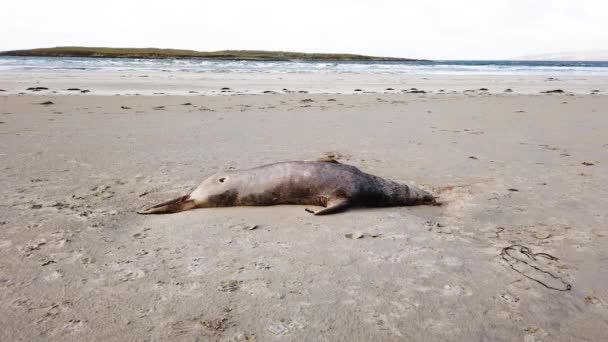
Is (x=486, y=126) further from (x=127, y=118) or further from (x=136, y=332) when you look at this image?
(x=136, y=332)

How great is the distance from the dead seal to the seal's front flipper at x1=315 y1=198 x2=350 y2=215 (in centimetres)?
1

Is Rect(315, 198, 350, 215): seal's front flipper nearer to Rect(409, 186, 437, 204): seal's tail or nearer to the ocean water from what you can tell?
Rect(409, 186, 437, 204): seal's tail

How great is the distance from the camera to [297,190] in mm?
4504

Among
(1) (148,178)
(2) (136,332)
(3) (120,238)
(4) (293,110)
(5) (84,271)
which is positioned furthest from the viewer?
(4) (293,110)

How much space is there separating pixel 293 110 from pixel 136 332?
362 inches

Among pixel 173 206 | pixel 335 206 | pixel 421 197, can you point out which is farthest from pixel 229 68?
pixel 335 206

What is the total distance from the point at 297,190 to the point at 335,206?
484mm

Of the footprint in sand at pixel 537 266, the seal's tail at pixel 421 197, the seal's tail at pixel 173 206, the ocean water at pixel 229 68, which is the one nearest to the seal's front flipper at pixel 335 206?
the seal's tail at pixel 421 197

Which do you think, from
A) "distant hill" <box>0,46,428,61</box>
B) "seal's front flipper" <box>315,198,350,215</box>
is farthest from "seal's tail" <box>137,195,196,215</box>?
"distant hill" <box>0,46,428,61</box>

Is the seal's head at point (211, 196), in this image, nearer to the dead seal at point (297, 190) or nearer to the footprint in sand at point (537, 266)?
the dead seal at point (297, 190)

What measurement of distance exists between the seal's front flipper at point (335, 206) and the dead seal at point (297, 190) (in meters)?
0.01

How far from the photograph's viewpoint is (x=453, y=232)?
3.72 metres

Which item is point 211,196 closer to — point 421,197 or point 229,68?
point 421,197

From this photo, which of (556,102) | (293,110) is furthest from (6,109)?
(556,102)
